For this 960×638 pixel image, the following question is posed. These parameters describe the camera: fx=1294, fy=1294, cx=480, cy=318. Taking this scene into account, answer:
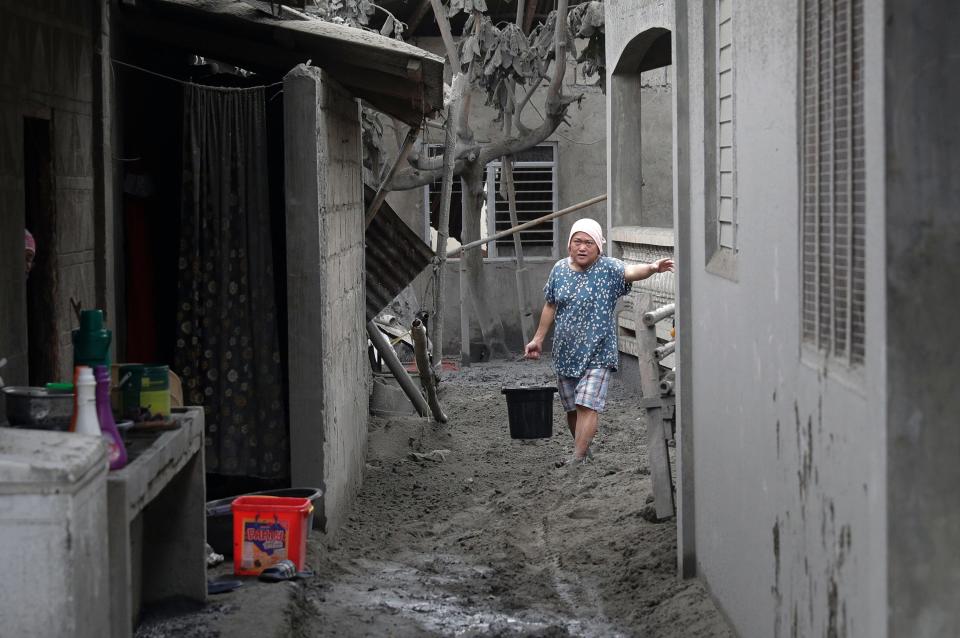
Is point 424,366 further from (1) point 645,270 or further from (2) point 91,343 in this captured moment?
(2) point 91,343

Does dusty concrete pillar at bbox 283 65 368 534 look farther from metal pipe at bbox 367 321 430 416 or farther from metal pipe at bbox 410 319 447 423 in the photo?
metal pipe at bbox 410 319 447 423

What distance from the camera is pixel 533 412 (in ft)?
35.4

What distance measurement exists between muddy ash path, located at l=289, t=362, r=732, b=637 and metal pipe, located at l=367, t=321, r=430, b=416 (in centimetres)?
22

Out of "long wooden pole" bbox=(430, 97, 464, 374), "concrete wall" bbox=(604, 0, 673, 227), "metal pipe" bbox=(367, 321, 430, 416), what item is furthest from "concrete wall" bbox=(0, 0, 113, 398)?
"concrete wall" bbox=(604, 0, 673, 227)

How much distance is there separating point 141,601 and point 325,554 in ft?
5.53

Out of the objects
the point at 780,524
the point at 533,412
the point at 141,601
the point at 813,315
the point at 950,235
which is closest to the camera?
the point at 950,235

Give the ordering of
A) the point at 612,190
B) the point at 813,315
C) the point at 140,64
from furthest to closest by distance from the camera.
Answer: the point at 612,190 < the point at 140,64 < the point at 813,315

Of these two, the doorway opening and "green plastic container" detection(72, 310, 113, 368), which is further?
the doorway opening

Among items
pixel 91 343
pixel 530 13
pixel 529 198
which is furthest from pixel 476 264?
pixel 91 343

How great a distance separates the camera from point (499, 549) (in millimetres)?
7910

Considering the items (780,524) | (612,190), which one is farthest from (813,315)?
(612,190)

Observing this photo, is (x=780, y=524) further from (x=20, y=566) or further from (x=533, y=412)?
(x=533, y=412)

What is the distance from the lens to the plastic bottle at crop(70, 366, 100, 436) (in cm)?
401

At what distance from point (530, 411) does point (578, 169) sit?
8.66 m
